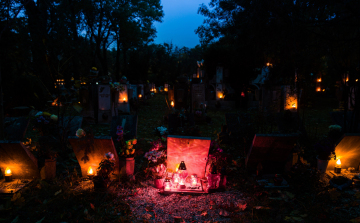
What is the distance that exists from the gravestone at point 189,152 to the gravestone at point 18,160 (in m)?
3.11

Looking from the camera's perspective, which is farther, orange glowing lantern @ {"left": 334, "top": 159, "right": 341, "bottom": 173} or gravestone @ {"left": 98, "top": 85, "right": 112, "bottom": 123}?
gravestone @ {"left": 98, "top": 85, "right": 112, "bottom": 123}

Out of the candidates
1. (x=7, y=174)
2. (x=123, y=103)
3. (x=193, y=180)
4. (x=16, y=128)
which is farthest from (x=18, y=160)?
(x=123, y=103)

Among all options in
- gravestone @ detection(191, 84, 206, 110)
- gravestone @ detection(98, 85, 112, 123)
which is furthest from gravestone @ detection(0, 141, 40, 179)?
gravestone @ detection(191, 84, 206, 110)

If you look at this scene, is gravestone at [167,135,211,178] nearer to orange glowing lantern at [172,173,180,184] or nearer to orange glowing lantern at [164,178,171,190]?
orange glowing lantern at [172,173,180,184]

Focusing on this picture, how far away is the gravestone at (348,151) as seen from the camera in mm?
5219

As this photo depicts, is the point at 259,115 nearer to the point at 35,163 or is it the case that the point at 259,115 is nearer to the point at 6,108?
the point at 35,163

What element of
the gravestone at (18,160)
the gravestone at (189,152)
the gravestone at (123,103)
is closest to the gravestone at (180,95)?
the gravestone at (123,103)

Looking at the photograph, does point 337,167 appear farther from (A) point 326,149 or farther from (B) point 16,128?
(B) point 16,128

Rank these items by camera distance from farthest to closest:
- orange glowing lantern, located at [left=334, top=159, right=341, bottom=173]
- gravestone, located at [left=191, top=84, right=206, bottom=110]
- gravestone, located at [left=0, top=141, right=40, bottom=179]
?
gravestone, located at [left=191, top=84, right=206, bottom=110]
orange glowing lantern, located at [left=334, top=159, right=341, bottom=173]
gravestone, located at [left=0, top=141, right=40, bottom=179]

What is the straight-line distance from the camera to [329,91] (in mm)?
28094

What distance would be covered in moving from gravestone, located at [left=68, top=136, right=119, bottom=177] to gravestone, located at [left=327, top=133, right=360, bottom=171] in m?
5.31

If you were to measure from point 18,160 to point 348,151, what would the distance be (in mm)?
7783

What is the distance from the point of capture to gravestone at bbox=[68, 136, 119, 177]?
4.93 metres

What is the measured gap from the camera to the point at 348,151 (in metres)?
5.51
